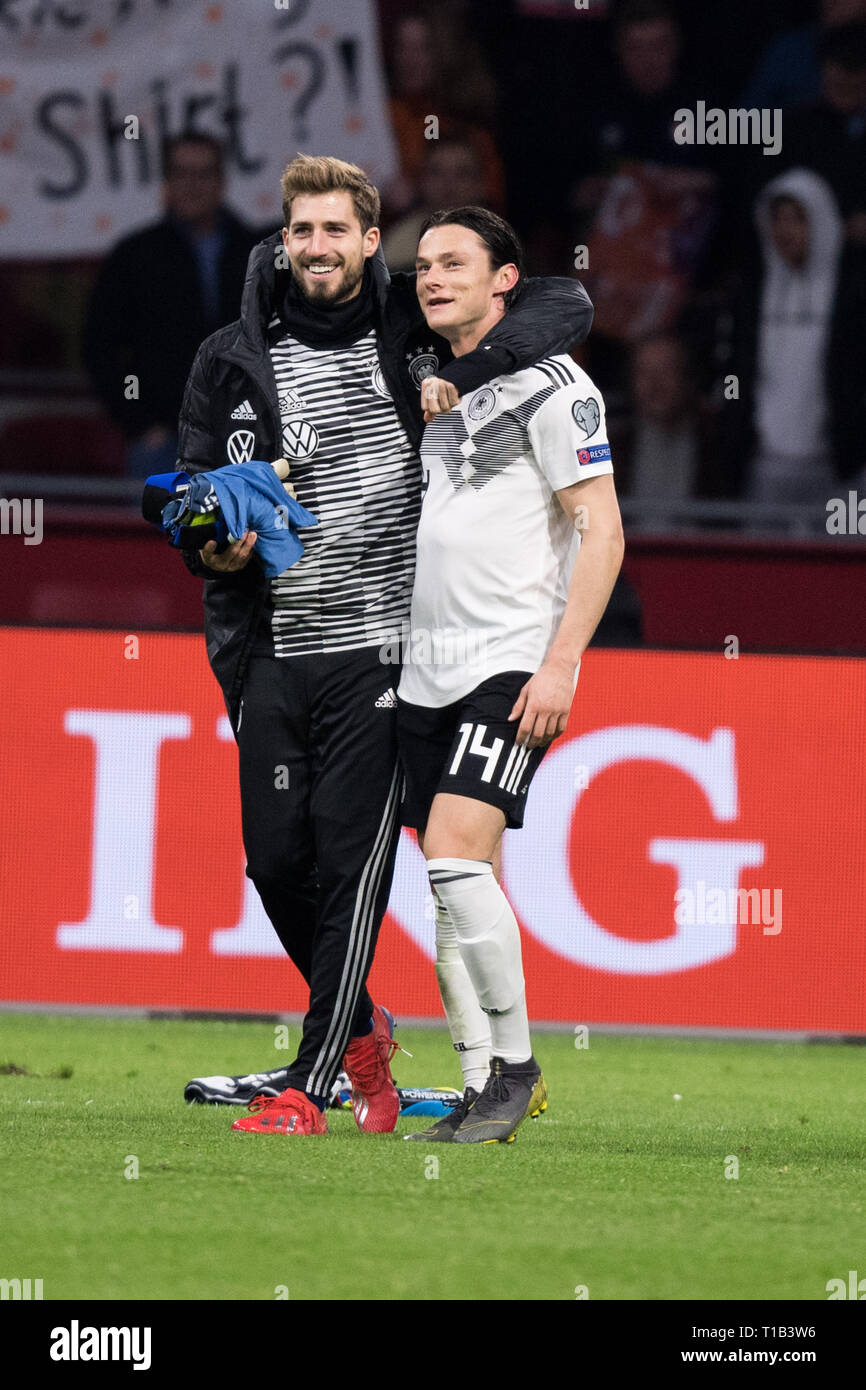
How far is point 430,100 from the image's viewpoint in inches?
419

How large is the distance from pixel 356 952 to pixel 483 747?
1.94 feet

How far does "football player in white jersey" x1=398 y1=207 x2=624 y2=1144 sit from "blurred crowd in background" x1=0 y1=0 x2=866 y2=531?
527 cm

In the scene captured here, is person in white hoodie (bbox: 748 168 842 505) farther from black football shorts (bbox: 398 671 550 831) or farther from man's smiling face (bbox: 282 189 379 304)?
black football shorts (bbox: 398 671 550 831)

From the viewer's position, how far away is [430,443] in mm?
4617

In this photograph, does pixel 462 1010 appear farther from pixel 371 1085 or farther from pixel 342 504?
pixel 342 504

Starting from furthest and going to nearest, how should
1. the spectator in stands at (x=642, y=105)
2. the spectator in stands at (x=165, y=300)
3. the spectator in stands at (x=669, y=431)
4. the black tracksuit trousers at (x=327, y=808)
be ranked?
the spectator in stands at (x=642, y=105)
the spectator in stands at (x=669, y=431)
the spectator in stands at (x=165, y=300)
the black tracksuit trousers at (x=327, y=808)

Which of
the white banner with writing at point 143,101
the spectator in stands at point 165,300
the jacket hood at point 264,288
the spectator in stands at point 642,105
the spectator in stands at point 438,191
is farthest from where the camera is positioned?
the spectator in stands at point 642,105

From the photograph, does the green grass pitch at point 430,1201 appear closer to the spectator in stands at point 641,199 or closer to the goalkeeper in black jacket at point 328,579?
the goalkeeper in black jacket at point 328,579

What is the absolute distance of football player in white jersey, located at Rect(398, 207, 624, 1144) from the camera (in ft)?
14.4

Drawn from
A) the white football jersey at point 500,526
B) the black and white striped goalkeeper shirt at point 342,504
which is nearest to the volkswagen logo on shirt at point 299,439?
the black and white striped goalkeeper shirt at point 342,504

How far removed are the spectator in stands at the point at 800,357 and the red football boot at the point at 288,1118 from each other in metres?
6.28

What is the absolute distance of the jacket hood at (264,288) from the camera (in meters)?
4.74

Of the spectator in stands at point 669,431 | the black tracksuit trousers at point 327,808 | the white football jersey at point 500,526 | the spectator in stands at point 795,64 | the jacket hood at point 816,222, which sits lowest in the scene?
the black tracksuit trousers at point 327,808

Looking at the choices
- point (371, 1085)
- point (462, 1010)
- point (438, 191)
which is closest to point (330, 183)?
point (462, 1010)
